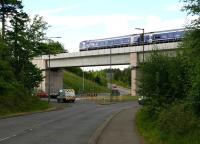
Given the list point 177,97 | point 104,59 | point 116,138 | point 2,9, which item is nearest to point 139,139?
point 116,138

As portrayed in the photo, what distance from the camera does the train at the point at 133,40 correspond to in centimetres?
7556

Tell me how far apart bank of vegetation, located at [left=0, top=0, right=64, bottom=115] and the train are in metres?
13.3

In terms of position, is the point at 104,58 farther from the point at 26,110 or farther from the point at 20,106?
the point at 20,106

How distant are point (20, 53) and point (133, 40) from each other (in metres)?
27.5

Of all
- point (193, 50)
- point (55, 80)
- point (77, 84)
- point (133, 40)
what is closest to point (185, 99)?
point (193, 50)

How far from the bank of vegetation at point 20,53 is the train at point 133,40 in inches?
524

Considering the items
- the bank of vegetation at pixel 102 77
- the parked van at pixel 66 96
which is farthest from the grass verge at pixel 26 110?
the bank of vegetation at pixel 102 77

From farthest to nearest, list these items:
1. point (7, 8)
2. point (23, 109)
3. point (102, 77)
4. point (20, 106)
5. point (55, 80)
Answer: point (102, 77)
point (55, 80)
point (7, 8)
point (20, 106)
point (23, 109)

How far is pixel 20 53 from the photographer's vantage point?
66062 millimetres

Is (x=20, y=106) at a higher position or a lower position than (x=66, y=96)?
lower

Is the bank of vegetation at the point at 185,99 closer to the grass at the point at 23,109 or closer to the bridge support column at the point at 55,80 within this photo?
the grass at the point at 23,109

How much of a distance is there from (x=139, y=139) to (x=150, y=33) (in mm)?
58194

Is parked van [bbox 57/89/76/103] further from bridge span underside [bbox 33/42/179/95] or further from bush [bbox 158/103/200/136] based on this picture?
bush [bbox 158/103/200/136]

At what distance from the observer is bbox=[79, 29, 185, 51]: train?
75562 millimetres
